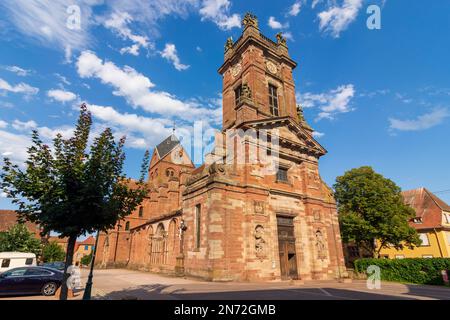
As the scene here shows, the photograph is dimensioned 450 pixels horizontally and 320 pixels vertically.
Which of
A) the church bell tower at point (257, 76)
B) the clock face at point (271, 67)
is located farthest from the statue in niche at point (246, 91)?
the clock face at point (271, 67)

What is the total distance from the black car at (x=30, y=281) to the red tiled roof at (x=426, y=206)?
114ft

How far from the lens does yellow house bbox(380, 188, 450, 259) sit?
2964cm

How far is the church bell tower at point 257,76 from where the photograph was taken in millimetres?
21969

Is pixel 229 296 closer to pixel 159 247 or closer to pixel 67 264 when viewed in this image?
pixel 67 264

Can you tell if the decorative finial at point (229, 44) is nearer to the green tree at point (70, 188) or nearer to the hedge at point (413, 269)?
the green tree at point (70, 188)

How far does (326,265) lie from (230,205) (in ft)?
32.3

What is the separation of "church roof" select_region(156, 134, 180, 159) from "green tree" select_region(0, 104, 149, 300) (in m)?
41.0

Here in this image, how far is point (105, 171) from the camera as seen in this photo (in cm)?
834

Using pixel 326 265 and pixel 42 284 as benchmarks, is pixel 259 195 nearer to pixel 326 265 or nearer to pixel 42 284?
pixel 326 265

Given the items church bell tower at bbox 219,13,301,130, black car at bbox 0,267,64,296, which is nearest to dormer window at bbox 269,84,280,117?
church bell tower at bbox 219,13,301,130

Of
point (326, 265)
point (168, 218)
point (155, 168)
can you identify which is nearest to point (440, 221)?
point (326, 265)

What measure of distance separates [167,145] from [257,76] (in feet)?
113

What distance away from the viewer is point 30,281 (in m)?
10.8
